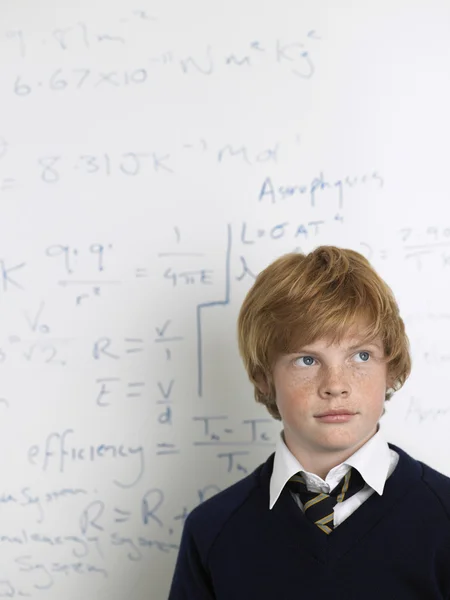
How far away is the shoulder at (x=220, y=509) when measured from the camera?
1.14 metres

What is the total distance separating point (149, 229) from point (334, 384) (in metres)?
0.55

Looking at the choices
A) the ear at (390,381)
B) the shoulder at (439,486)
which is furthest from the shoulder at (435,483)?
the ear at (390,381)

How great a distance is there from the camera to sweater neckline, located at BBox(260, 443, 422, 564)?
40.6 inches

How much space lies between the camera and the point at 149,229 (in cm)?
143

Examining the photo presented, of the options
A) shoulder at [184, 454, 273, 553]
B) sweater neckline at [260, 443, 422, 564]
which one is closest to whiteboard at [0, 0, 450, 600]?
shoulder at [184, 454, 273, 553]

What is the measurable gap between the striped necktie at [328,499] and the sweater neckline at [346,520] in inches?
0.4

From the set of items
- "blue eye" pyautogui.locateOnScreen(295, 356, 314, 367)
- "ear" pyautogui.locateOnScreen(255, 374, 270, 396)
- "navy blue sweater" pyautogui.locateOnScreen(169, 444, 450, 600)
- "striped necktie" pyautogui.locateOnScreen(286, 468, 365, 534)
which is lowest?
"navy blue sweater" pyautogui.locateOnScreen(169, 444, 450, 600)

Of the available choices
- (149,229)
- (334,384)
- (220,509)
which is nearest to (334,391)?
(334,384)

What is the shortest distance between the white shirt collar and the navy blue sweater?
2cm

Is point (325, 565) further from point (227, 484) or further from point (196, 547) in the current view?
point (227, 484)

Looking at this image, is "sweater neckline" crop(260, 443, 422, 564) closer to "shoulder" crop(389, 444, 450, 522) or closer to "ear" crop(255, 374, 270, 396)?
"shoulder" crop(389, 444, 450, 522)

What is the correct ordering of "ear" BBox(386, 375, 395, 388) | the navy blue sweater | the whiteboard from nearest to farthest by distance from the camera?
the navy blue sweater → "ear" BBox(386, 375, 395, 388) → the whiteboard

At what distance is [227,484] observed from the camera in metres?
1.42

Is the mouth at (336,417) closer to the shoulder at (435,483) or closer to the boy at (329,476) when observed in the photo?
the boy at (329,476)
